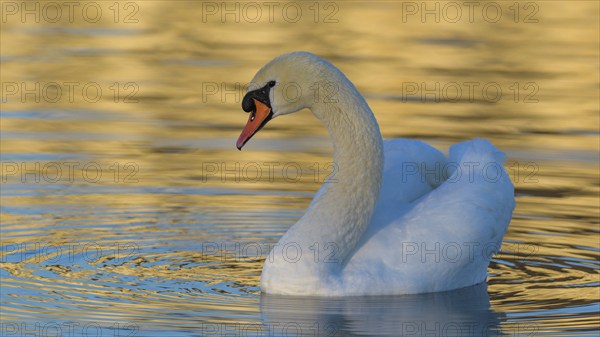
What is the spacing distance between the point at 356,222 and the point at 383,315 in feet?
2.69

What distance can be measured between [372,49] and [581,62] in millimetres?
2817

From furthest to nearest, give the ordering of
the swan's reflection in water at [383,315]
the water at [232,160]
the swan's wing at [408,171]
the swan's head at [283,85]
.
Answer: the swan's wing at [408,171] → the swan's head at [283,85] → the water at [232,160] → the swan's reflection in water at [383,315]

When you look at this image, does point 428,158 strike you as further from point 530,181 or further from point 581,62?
point 581,62

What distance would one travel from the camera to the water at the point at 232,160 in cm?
843

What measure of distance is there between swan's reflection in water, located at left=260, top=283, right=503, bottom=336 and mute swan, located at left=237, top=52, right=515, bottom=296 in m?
0.12

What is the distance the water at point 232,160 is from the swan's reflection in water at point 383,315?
0.02 m

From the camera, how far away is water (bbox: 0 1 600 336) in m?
8.43

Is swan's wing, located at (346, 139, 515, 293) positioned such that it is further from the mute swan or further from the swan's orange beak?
the swan's orange beak

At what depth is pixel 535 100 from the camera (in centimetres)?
1639

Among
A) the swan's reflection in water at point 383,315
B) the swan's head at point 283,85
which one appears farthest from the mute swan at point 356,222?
the swan's reflection in water at point 383,315

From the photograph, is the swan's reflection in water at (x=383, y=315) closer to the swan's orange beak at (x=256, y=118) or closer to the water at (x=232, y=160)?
the water at (x=232, y=160)

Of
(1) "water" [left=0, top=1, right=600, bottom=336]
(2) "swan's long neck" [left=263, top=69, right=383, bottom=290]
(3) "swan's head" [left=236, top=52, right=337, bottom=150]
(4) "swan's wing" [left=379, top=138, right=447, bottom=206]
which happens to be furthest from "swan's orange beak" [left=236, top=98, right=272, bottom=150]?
(4) "swan's wing" [left=379, top=138, right=447, bottom=206]

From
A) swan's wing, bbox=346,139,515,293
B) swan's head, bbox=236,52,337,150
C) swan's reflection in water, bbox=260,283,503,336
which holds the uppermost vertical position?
swan's head, bbox=236,52,337,150

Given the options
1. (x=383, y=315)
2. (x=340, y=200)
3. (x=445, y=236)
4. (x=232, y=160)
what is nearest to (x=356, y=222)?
(x=340, y=200)
